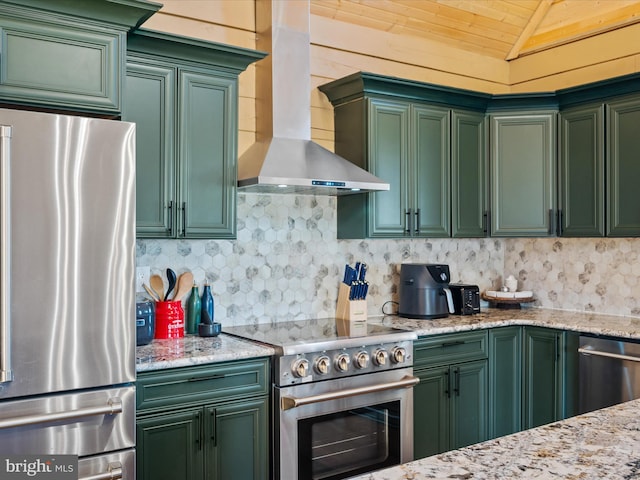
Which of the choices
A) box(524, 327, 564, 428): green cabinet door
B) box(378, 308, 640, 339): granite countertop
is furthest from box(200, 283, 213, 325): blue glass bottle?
box(524, 327, 564, 428): green cabinet door

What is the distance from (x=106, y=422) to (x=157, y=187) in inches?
45.5

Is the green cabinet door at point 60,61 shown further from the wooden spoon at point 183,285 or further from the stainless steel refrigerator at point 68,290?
the wooden spoon at point 183,285

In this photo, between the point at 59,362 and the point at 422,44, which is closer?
the point at 59,362

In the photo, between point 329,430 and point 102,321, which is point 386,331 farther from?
point 102,321

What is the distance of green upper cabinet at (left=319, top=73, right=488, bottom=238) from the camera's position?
3.78 m

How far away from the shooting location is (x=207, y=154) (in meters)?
3.18

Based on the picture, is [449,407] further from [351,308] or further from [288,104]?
[288,104]

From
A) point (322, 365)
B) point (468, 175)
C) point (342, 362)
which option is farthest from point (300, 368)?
point (468, 175)

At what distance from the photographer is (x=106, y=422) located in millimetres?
2385

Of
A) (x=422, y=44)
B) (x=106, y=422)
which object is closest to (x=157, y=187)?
(x=106, y=422)

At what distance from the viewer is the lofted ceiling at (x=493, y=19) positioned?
4.06 m

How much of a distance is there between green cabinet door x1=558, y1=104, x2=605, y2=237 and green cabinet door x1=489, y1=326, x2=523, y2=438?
0.82 metres

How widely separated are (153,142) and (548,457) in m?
2.34

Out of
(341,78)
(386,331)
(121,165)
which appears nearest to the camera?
(121,165)
